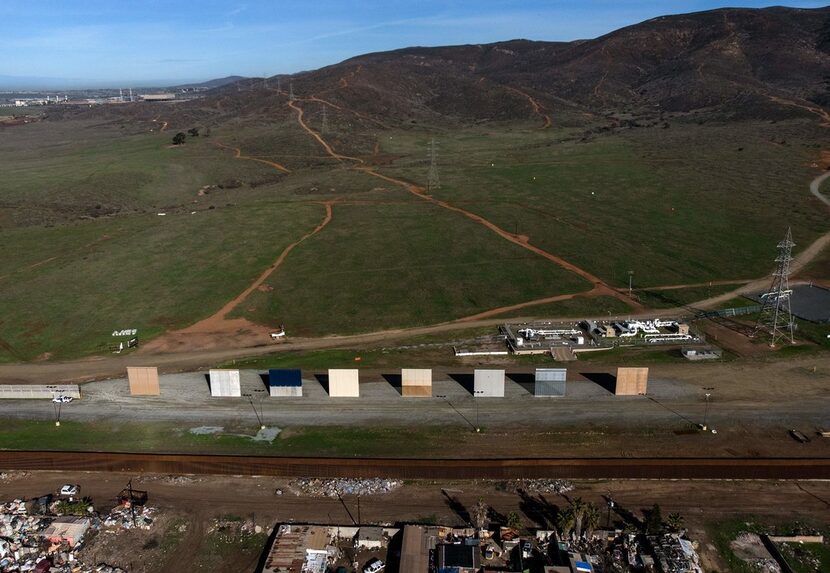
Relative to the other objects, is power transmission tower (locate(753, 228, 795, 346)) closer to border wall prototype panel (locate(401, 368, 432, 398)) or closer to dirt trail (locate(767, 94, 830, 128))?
border wall prototype panel (locate(401, 368, 432, 398))

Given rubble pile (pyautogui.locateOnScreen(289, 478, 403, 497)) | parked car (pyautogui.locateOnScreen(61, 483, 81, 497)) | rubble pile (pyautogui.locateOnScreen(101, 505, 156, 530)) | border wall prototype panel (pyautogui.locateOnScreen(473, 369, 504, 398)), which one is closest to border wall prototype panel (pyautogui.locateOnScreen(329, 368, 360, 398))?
border wall prototype panel (pyautogui.locateOnScreen(473, 369, 504, 398))

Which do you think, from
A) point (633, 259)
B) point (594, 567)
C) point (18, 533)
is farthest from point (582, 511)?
point (633, 259)

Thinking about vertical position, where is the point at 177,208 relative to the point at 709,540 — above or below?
above

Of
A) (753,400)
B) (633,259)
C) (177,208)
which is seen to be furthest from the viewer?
(177,208)

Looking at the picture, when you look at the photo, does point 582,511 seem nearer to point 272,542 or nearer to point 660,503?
point 660,503

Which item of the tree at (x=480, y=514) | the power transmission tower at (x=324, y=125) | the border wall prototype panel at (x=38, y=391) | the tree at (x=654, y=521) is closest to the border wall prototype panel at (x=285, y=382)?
the border wall prototype panel at (x=38, y=391)

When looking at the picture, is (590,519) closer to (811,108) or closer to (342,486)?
(342,486)
